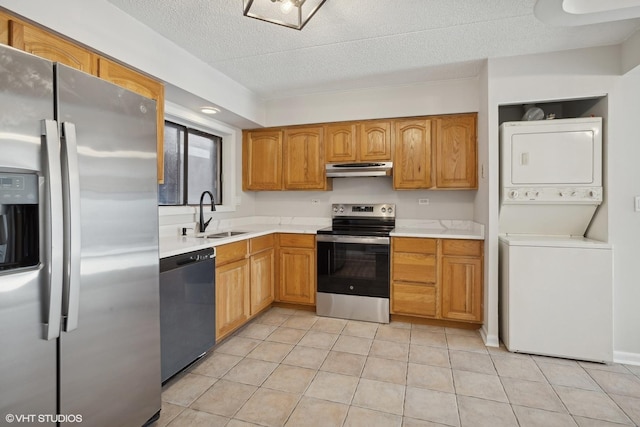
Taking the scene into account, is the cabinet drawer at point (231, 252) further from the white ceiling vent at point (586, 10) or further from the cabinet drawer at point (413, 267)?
the white ceiling vent at point (586, 10)

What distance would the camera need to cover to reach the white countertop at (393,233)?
7.57ft

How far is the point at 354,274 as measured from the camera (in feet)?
10.9

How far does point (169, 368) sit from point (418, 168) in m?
2.83

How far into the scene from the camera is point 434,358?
8.21ft

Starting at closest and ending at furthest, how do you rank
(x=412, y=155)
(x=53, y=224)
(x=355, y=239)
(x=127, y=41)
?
1. (x=53, y=224)
2. (x=127, y=41)
3. (x=355, y=239)
4. (x=412, y=155)

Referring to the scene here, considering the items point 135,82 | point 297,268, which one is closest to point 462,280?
point 297,268

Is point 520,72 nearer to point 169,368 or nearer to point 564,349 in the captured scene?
point 564,349

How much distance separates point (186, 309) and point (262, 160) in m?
2.23

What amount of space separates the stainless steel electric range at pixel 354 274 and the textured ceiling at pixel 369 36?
5.28 ft

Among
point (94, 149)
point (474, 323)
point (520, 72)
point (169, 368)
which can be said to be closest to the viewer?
point (94, 149)

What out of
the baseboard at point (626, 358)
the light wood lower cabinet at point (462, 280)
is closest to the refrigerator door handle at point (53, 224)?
the light wood lower cabinet at point (462, 280)

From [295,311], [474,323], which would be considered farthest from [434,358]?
[295,311]

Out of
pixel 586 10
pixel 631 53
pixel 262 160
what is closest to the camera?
pixel 586 10

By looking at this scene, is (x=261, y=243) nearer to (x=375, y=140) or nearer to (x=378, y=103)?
(x=375, y=140)
